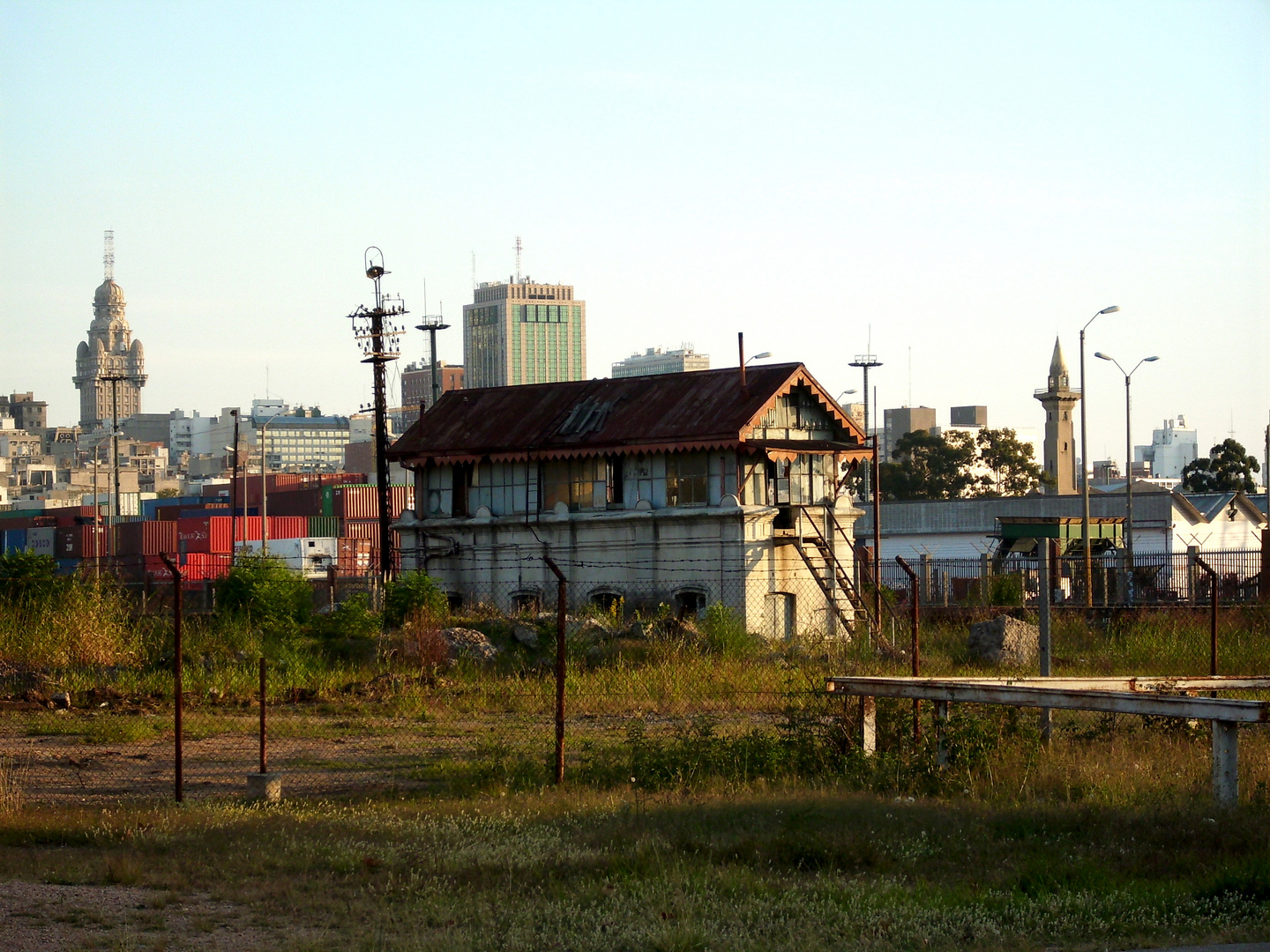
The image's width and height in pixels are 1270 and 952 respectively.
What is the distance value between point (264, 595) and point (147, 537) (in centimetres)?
4531

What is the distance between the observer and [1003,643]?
25.6m

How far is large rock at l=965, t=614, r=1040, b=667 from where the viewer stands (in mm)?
25281

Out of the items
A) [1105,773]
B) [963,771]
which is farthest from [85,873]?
[1105,773]

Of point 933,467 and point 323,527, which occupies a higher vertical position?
point 933,467

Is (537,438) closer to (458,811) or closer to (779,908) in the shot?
(458,811)

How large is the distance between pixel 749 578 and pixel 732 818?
2085 centimetres

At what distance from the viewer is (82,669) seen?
23750 mm

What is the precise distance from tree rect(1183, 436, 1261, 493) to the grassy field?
7948 centimetres

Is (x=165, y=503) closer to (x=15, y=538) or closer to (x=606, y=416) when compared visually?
(x=15, y=538)

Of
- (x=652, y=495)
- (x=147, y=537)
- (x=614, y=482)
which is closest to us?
(x=652, y=495)

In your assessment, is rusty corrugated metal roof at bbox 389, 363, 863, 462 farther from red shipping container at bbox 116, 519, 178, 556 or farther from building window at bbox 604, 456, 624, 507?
red shipping container at bbox 116, 519, 178, 556

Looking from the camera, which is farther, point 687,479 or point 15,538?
point 15,538

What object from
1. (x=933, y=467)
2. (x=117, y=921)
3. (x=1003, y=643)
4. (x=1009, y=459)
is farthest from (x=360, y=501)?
(x=117, y=921)

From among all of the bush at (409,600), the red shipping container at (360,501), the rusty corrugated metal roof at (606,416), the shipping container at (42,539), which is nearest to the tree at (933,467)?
the red shipping container at (360,501)
